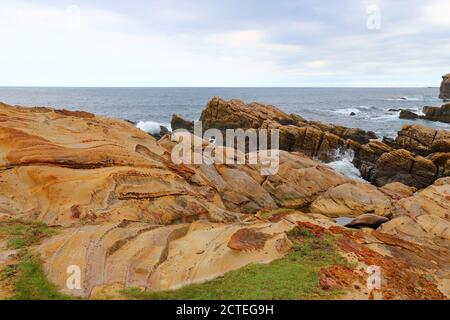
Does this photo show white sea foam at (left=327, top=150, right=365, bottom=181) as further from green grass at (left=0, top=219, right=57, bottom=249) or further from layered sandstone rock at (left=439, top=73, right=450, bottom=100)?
layered sandstone rock at (left=439, top=73, right=450, bottom=100)

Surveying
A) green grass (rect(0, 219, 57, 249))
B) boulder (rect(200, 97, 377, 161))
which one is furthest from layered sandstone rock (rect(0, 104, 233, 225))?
boulder (rect(200, 97, 377, 161))

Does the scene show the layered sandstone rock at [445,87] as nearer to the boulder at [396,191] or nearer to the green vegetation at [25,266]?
the boulder at [396,191]

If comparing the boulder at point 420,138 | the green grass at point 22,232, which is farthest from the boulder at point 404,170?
the green grass at point 22,232

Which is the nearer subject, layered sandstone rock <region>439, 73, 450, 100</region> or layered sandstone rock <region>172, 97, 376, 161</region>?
layered sandstone rock <region>172, 97, 376, 161</region>

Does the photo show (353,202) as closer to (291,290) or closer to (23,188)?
(291,290)

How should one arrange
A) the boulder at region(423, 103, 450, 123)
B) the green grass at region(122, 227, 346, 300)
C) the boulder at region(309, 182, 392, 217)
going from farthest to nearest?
1. the boulder at region(423, 103, 450, 123)
2. the boulder at region(309, 182, 392, 217)
3. the green grass at region(122, 227, 346, 300)

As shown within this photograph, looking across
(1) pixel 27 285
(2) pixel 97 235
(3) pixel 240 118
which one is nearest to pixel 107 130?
(2) pixel 97 235

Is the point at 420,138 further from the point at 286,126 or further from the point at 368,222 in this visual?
the point at 368,222

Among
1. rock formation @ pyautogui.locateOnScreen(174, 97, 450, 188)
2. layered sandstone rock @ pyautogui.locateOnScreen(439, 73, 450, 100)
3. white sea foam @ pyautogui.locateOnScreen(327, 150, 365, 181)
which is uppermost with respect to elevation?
layered sandstone rock @ pyautogui.locateOnScreen(439, 73, 450, 100)

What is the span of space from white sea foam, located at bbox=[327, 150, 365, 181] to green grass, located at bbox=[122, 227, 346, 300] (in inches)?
1139

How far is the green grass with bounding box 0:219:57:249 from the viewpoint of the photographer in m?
13.2

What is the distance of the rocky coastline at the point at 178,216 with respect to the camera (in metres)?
11.3

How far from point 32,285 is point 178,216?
785 centimetres

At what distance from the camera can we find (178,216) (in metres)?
17.6
